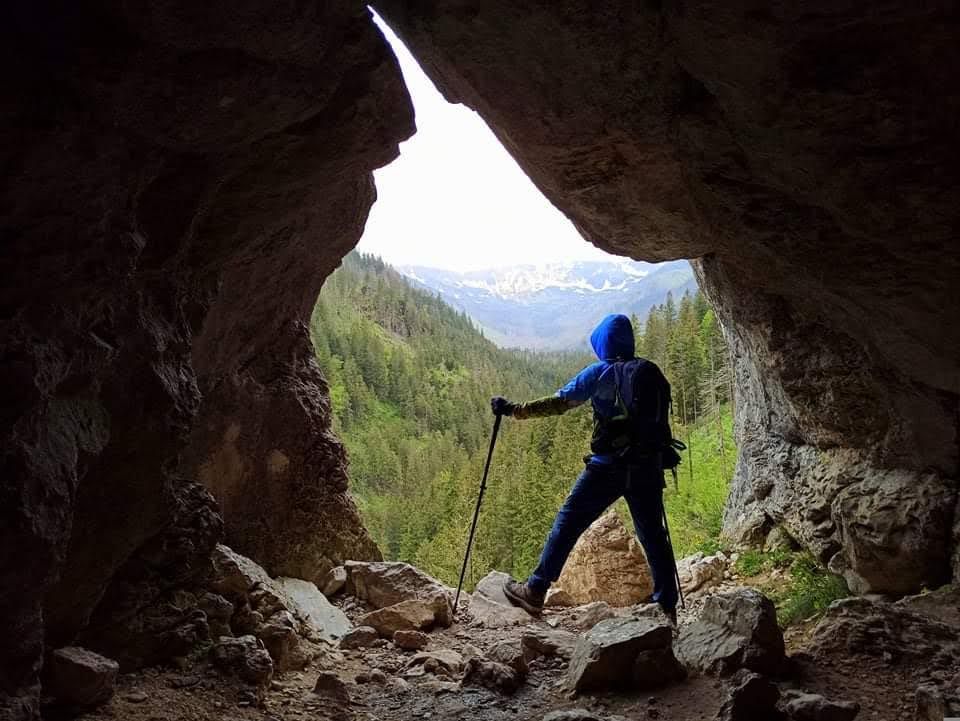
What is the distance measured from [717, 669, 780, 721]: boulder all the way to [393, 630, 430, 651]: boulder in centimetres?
322

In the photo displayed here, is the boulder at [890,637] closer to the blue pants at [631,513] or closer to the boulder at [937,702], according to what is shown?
the boulder at [937,702]

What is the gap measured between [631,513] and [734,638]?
60.9 inches

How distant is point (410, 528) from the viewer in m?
36.7

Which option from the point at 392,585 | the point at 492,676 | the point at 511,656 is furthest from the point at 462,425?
the point at 492,676

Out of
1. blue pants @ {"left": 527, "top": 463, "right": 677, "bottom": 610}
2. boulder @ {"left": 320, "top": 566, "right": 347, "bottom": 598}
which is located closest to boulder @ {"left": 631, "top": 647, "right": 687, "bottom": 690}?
blue pants @ {"left": 527, "top": 463, "right": 677, "bottom": 610}

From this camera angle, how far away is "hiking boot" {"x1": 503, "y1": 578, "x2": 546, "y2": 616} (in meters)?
6.19

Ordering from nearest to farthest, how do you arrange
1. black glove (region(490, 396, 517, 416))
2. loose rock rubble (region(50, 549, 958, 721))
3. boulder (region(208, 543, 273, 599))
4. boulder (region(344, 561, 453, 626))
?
loose rock rubble (region(50, 549, 958, 721)), boulder (region(208, 543, 273, 599)), black glove (region(490, 396, 517, 416)), boulder (region(344, 561, 453, 626))

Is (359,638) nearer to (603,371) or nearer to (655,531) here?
(655,531)

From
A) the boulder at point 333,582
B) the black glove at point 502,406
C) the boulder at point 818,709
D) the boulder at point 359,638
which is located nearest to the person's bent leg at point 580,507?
the black glove at point 502,406

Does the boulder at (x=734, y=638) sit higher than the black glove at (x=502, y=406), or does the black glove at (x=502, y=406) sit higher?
the black glove at (x=502, y=406)

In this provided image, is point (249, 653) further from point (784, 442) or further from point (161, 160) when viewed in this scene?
point (784, 442)

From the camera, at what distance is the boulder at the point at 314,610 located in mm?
6238

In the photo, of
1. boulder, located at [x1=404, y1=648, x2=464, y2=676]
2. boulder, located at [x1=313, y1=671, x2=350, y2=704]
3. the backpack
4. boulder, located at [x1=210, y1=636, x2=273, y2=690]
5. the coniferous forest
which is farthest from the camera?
the coniferous forest

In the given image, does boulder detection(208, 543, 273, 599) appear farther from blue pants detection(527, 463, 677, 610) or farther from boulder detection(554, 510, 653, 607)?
boulder detection(554, 510, 653, 607)
